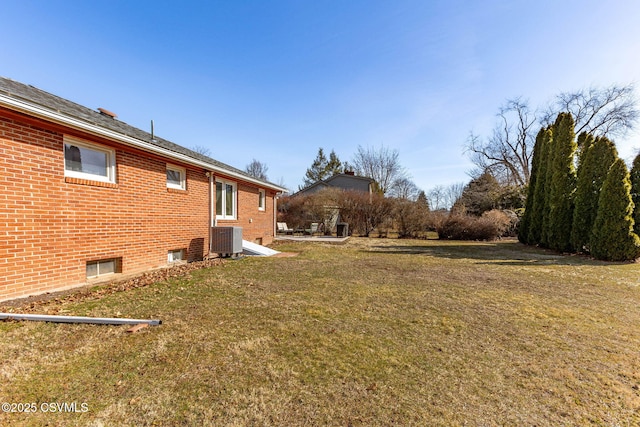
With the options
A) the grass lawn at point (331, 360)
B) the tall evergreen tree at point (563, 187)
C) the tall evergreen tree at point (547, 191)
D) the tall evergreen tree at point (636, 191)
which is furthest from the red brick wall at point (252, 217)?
the tall evergreen tree at point (636, 191)

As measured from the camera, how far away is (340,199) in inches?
805

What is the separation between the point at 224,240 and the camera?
28.8ft

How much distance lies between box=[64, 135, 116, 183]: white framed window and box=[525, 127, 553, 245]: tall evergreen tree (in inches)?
731

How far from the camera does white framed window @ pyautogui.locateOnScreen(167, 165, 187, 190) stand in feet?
25.2

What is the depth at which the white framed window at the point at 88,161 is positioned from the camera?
201 inches

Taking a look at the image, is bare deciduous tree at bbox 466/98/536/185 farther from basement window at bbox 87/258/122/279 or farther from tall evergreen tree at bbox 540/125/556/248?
basement window at bbox 87/258/122/279

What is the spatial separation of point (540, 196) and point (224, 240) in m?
16.8

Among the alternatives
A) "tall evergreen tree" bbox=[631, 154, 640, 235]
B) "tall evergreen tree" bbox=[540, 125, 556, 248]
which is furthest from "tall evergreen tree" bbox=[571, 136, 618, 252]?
"tall evergreen tree" bbox=[540, 125, 556, 248]

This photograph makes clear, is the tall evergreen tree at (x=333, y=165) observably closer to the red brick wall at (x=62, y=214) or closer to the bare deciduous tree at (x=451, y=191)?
the bare deciduous tree at (x=451, y=191)

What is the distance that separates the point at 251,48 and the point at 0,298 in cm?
1126

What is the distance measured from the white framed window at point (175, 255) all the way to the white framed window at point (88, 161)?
250 centimetres

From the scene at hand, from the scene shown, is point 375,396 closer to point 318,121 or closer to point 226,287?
point 226,287

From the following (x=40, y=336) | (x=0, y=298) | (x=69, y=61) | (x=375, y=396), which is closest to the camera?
(x=375, y=396)

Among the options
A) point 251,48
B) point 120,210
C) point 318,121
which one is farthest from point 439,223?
point 120,210
